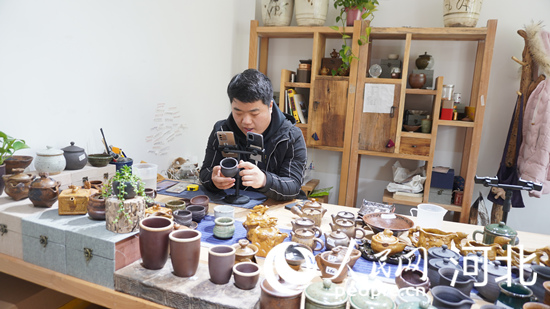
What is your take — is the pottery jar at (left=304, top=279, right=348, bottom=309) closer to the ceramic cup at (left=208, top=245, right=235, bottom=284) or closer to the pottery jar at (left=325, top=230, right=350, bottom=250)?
the ceramic cup at (left=208, top=245, right=235, bottom=284)

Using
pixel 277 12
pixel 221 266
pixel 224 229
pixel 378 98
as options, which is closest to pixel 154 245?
pixel 221 266

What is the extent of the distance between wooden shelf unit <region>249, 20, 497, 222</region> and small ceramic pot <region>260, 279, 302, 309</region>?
8.47 feet

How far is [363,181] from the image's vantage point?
12.9ft

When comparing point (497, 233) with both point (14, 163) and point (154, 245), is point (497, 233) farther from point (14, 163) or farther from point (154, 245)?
point (14, 163)

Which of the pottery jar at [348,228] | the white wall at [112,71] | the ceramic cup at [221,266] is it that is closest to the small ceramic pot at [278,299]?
the ceramic cup at [221,266]

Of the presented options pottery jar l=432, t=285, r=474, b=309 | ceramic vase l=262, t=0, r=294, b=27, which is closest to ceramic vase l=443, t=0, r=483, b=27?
ceramic vase l=262, t=0, r=294, b=27

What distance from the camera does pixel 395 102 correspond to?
3273 mm

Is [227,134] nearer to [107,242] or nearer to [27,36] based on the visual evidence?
[107,242]

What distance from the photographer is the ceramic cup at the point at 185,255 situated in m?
1.09

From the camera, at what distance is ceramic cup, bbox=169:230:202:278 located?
1.09m

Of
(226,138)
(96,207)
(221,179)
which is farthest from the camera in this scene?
(226,138)

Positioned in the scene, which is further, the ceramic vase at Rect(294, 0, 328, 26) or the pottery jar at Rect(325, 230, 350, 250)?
the ceramic vase at Rect(294, 0, 328, 26)

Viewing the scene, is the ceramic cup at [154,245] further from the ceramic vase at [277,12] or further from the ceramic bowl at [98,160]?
the ceramic vase at [277,12]

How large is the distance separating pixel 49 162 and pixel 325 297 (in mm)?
1406
